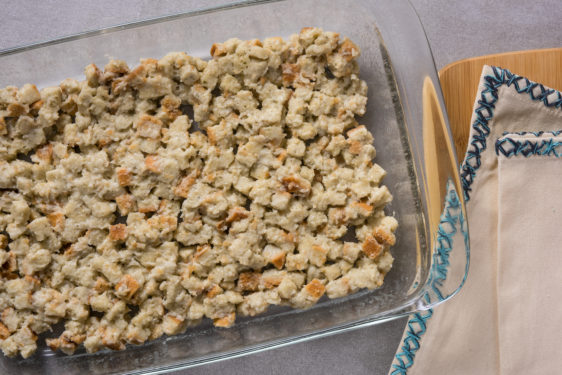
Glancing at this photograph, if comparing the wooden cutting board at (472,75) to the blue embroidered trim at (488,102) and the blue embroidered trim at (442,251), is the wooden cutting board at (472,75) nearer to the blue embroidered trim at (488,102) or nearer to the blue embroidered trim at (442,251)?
the blue embroidered trim at (488,102)

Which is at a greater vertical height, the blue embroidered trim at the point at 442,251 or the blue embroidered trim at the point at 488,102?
the blue embroidered trim at the point at 488,102

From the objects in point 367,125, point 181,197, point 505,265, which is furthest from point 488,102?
point 181,197

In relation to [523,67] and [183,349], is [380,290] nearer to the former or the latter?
[183,349]

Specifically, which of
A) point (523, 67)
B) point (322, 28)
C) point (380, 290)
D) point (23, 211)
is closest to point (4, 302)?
point (23, 211)

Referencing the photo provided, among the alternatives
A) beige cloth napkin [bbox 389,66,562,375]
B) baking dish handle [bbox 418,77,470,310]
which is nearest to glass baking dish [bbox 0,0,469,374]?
baking dish handle [bbox 418,77,470,310]

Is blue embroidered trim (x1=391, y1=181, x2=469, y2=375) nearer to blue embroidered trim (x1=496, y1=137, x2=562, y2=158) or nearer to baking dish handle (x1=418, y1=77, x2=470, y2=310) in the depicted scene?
baking dish handle (x1=418, y1=77, x2=470, y2=310)

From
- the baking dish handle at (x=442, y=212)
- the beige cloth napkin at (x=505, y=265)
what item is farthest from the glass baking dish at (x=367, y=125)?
A: the beige cloth napkin at (x=505, y=265)
